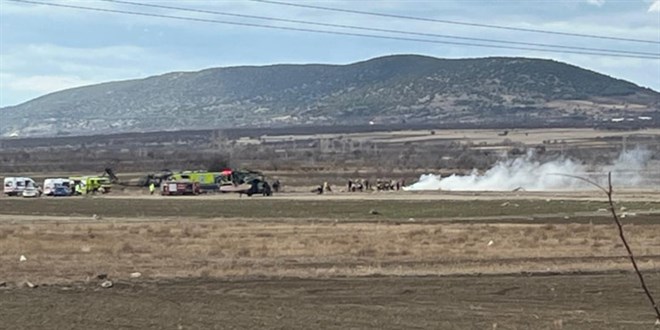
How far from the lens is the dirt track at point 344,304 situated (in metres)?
22.7

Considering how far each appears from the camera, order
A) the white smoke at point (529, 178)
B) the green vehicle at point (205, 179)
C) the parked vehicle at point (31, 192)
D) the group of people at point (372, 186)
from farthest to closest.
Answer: the group of people at point (372, 186)
the green vehicle at point (205, 179)
the white smoke at point (529, 178)
the parked vehicle at point (31, 192)

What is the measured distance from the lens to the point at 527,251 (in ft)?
140

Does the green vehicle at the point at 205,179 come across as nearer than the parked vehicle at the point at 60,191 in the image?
No

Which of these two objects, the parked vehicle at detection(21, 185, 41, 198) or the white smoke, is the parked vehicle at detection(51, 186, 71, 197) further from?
the white smoke

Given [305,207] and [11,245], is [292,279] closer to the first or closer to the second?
[11,245]

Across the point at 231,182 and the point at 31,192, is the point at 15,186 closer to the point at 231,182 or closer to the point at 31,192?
the point at 31,192

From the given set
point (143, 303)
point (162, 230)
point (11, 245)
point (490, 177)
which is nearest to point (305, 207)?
point (162, 230)

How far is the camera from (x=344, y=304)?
26344mm

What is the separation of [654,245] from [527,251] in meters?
5.91

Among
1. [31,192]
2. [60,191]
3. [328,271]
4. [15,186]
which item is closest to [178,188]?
[60,191]

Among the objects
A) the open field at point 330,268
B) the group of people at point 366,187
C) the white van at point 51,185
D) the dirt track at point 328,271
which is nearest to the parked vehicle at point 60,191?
the white van at point 51,185

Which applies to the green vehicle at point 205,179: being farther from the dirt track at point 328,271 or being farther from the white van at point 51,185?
the dirt track at point 328,271

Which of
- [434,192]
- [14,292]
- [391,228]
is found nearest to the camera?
[14,292]

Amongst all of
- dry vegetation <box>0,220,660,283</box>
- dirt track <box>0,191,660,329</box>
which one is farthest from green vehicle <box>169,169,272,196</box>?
dry vegetation <box>0,220,660,283</box>
